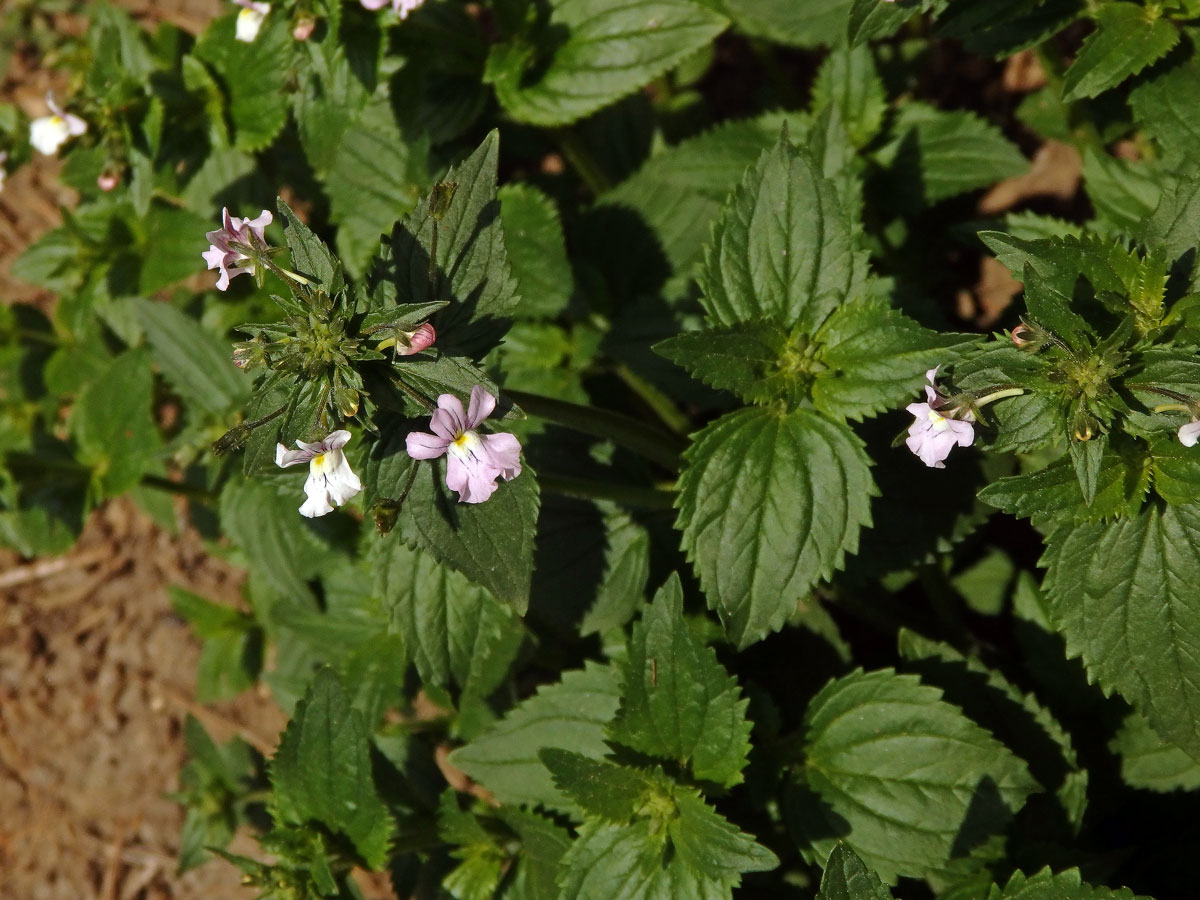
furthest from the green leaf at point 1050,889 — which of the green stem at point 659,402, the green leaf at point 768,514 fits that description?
the green stem at point 659,402

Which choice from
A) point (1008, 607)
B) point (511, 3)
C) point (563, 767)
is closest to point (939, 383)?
point (563, 767)

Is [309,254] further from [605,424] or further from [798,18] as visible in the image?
[798,18]

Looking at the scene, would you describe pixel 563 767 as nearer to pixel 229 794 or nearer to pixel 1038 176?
pixel 229 794

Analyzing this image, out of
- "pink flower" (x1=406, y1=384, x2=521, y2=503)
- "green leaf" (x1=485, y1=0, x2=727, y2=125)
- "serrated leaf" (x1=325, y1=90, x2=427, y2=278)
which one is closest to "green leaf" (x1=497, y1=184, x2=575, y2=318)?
"green leaf" (x1=485, y1=0, x2=727, y2=125)

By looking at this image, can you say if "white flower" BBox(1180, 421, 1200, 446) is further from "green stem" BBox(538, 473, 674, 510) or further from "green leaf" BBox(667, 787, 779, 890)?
"green leaf" BBox(667, 787, 779, 890)

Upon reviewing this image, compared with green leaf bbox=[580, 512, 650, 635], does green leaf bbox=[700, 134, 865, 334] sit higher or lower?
higher

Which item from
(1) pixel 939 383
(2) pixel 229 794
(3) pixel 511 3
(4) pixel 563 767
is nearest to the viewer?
(1) pixel 939 383
